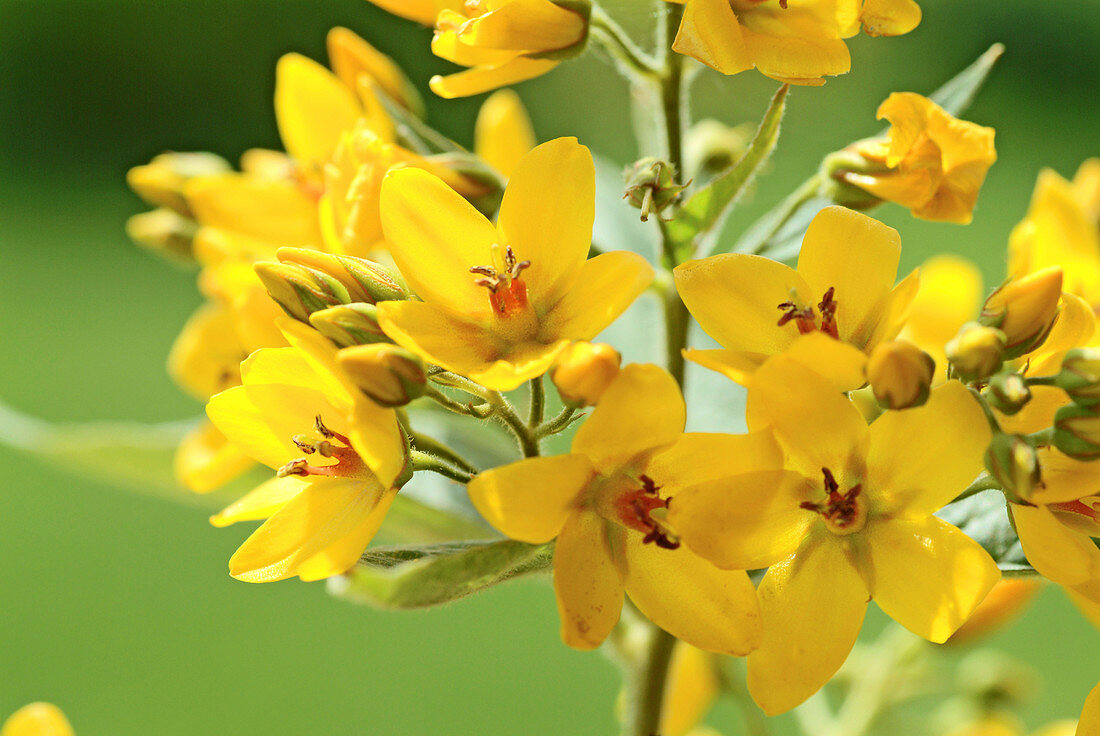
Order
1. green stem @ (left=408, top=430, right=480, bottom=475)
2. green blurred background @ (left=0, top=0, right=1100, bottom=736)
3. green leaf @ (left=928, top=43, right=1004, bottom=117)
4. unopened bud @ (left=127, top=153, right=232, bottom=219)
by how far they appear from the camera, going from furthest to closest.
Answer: green blurred background @ (left=0, top=0, right=1100, bottom=736), unopened bud @ (left=127, top=153, right=232, bottom=219), green leaf @ (left=928, top=43, right=1004, bottom=117), green stem @ (left=408, top=430, right=480, bottom=475)

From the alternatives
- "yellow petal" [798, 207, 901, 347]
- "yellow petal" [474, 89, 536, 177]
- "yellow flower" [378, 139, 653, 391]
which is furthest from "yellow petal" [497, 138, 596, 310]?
"yellow petal" [474, 89, 536, 177]


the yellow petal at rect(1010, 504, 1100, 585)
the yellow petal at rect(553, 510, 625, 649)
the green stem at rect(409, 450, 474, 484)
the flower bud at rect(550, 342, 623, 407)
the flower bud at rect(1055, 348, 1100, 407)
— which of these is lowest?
the yellow petal at rect(1010, 504, 1100, 585)

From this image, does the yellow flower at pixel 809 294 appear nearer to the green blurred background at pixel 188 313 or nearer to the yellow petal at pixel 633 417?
the yellow petal at pixel 633 417

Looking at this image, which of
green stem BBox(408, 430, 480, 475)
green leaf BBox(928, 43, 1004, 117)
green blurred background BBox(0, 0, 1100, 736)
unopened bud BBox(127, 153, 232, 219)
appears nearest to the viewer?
green stem BBox(408, 430, 480, 475)

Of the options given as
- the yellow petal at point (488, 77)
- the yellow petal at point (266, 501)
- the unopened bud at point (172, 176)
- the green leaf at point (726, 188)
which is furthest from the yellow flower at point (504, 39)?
the unopened bud at point (172, 176)

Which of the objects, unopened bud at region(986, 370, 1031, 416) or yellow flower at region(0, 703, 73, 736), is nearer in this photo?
unopened bud at region(986, 370, 1031, 416)

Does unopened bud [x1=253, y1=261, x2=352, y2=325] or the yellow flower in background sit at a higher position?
unopened bud [x1=253, y1=261, x2=352, y2=325]

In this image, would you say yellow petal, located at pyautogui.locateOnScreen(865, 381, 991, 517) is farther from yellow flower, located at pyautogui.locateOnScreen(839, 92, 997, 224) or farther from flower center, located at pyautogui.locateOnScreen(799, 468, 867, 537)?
yellow flower, located at pyautogui.locateOnScreen(839, 92, 997, 224)

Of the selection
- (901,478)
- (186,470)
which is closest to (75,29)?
(186,470)
